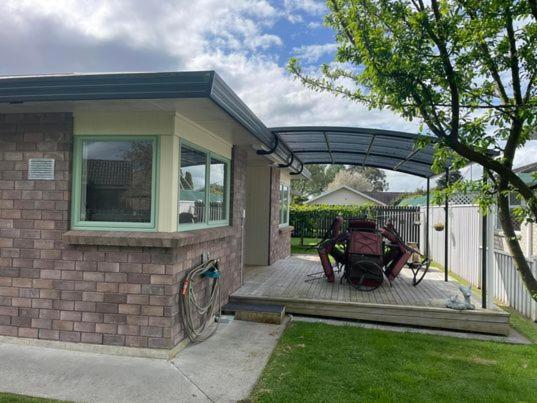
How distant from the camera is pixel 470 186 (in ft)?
7.17

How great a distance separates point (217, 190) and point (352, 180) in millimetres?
51975

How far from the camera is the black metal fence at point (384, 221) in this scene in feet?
46.2

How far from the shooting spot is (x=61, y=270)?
13.9 feet

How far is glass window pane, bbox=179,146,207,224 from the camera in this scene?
4.48 meters

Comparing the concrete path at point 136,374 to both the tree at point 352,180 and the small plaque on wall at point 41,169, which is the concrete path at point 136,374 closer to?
the small plaque on wall at point 41,169

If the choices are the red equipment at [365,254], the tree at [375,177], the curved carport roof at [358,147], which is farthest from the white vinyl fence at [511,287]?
the tree at [375,177]

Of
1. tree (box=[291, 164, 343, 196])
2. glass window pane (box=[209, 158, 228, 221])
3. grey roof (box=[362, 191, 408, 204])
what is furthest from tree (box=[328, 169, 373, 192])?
glass window pane (box=[209, 158, 228, 221])

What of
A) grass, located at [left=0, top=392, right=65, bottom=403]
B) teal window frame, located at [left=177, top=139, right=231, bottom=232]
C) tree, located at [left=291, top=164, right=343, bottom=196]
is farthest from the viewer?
tree, located at [left=291, top=164, right=343, bottom=196]

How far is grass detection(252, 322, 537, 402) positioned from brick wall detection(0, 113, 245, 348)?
53.1 inches

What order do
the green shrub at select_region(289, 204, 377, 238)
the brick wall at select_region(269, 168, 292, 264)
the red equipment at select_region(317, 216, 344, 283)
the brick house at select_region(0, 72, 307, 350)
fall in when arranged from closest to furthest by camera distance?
1. the brick house at select_region(0, 72, 307, 350)
2. the red equipment at select_region(317, 216, 344, 283)
3. the brick wall at select_region(269, 168, 292, 264)
4. the green shrub at select_region(289, 204, 377, 238)

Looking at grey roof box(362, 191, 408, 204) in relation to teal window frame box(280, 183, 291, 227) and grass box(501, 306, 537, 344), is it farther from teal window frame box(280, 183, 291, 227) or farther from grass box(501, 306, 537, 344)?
grass box(501, 306, 537, 344)

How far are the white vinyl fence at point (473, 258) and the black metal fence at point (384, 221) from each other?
1782 mm

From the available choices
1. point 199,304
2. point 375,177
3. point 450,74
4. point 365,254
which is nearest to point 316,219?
point 365,254

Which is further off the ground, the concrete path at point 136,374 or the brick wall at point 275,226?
the brick wall at point 275,226
